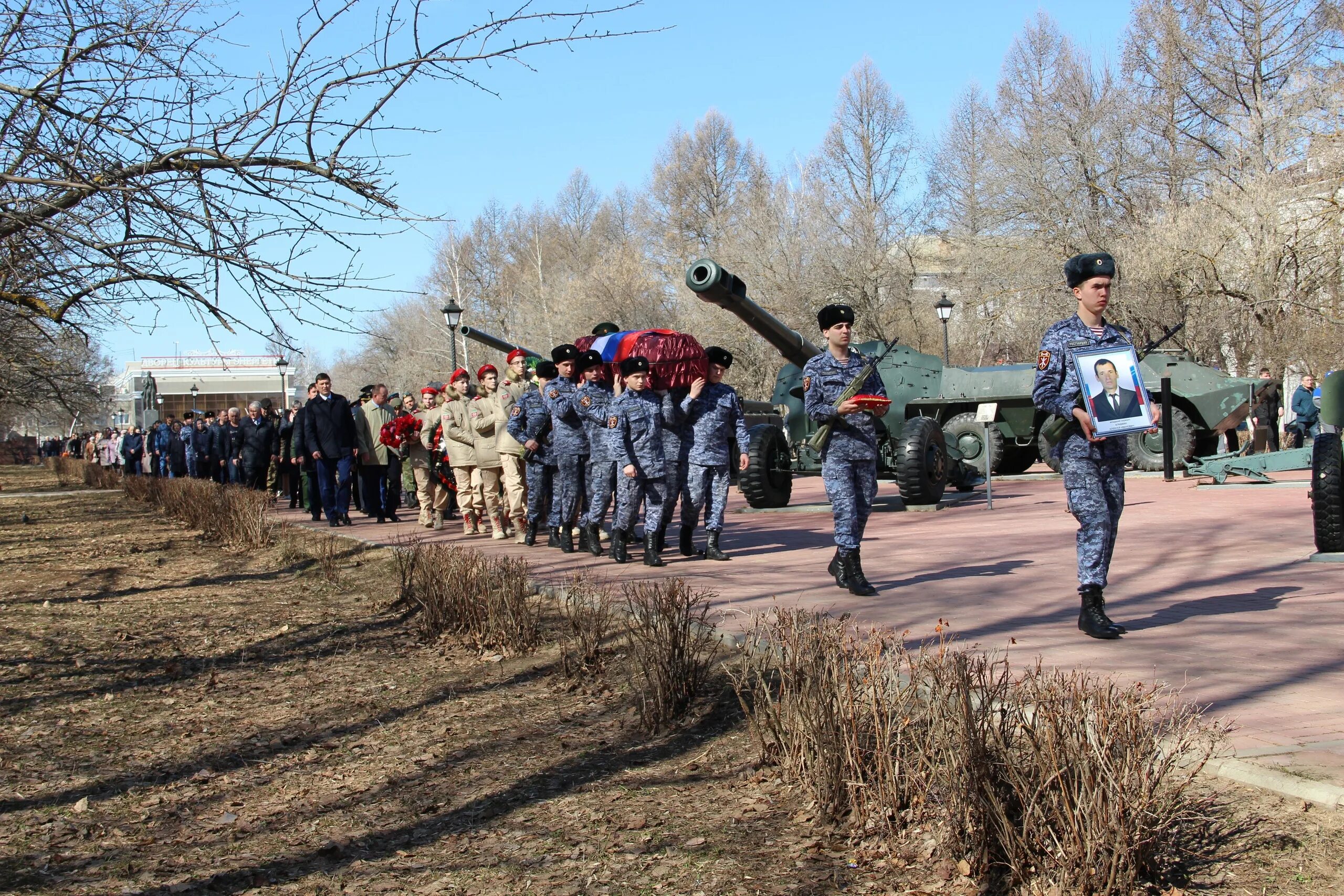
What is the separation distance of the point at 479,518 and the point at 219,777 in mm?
9925

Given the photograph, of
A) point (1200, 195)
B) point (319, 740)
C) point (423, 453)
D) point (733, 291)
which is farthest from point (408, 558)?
point (1200, 195)

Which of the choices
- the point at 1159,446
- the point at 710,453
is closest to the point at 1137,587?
Result: the point at 710,453

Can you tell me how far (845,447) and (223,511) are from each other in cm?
829

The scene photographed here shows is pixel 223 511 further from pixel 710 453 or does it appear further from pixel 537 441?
pixel 710 453

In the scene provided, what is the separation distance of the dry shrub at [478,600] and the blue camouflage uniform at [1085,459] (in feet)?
9.73

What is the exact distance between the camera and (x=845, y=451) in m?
8.13

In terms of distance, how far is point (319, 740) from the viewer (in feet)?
18.5

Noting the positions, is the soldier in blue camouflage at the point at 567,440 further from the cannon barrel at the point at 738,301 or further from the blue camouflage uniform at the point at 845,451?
the blue camouflage uniform at the point at 845,451

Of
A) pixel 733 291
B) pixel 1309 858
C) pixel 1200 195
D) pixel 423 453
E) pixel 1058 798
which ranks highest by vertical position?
pixel 1200 195

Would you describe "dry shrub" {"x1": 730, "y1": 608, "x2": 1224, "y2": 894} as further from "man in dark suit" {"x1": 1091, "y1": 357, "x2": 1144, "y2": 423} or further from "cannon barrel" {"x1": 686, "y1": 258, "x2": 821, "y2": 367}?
"cannon barrel" {"x1": 686, "y1": 258, "x2": 821, "y2": 367}

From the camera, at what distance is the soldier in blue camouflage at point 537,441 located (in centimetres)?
1237

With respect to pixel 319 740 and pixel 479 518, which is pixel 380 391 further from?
pixel 319 740

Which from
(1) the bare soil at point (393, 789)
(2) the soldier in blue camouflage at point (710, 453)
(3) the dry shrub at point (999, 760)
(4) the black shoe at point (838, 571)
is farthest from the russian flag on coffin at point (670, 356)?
(3) the dry shrub at point (999, 760)

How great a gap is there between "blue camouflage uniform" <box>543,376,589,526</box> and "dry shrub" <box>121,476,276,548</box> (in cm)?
311
